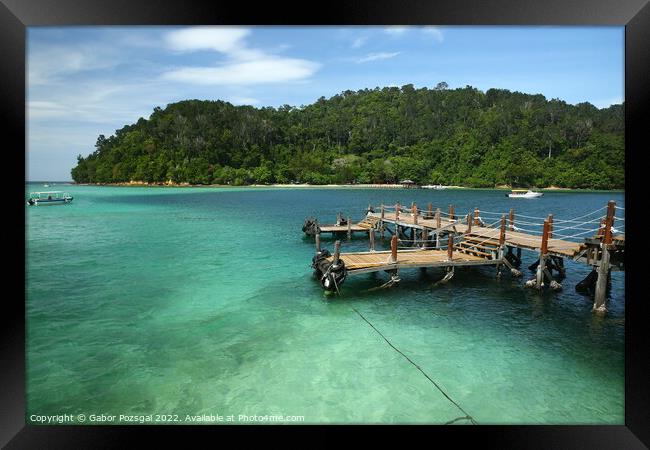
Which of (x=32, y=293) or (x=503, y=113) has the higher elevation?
(x=503, y=113)

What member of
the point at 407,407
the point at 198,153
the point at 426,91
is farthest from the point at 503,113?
the point at 407,407

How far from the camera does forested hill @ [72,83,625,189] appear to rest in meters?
80.0

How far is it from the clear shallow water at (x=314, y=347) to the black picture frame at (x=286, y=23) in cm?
173

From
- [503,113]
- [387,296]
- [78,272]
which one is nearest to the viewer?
[387,296]

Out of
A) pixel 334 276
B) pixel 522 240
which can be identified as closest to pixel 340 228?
pixel 522 240

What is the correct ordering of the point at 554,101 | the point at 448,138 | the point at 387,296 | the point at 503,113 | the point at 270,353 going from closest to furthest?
the point at 270,353 → the point at 387,296 → the point at 554,101 → the point at 503,113 → the point at 448,138

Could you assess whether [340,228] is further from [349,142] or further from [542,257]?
[349,142]

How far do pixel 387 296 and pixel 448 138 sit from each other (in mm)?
89798

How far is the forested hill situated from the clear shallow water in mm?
70589

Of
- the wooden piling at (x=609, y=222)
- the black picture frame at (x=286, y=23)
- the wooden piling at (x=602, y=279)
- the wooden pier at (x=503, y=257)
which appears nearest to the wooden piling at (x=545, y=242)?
the wooden pier at (x=503, y=257)

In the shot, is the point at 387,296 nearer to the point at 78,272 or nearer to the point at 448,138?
the point at 78,272

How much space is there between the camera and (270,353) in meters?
7.60

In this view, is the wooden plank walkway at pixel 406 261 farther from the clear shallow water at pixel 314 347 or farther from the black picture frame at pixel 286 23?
the black picture frame at pixel 286 23

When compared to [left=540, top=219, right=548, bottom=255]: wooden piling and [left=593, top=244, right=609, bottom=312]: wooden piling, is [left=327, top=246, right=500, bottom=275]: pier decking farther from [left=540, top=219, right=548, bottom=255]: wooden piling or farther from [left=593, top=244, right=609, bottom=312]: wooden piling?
[left=593, top=244, right=609, bottom=312]: wooden piling
